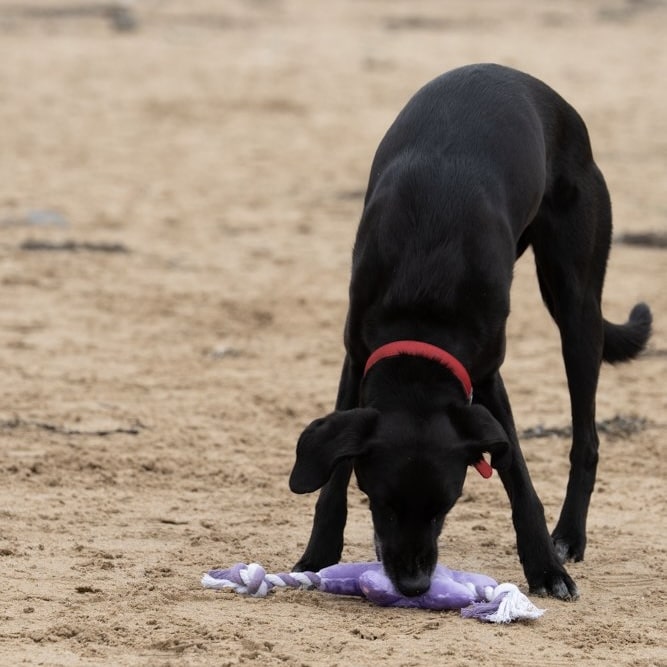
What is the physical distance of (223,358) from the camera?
8172 mm

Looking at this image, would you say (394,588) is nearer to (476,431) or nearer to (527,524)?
(476,431)

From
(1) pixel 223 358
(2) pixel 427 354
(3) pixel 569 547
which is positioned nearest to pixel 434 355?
(2) pixel 427 354

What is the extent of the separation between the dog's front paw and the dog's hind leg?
54cm

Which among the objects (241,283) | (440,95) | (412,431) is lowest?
(241,283)

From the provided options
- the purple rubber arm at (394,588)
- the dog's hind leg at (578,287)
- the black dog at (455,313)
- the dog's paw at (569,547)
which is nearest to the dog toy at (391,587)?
the purple rubber arm at (394,588)

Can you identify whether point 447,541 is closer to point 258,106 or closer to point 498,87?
point 498,87

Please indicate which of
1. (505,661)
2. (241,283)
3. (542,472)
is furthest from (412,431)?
(241,283)

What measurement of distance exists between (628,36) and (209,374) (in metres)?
16.1

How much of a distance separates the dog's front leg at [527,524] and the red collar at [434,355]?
0.37 metres

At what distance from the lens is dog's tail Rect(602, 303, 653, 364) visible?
249 inches

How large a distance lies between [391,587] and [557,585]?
643 mm

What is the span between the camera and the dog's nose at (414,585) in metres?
4.51

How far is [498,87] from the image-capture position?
5.37 m

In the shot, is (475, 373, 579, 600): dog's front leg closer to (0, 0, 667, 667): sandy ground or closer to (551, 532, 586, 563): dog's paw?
(0, 0, 667, 667): sandy ground
